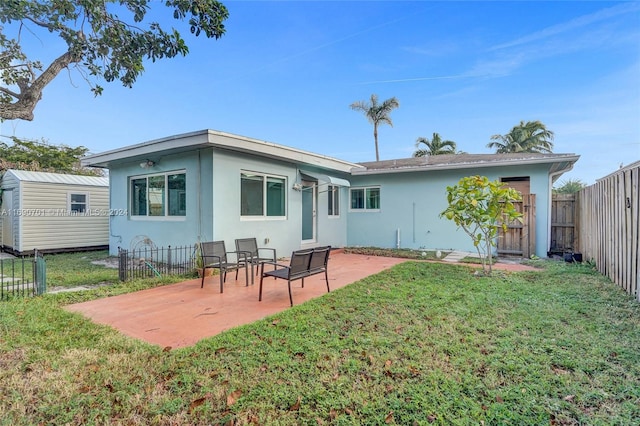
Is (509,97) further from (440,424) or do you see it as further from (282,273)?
(440,424)

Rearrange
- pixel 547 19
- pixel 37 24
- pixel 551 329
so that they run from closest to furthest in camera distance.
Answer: pixel 551 329, pixel 37 24, pixel 547 19

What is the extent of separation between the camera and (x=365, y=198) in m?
13.2

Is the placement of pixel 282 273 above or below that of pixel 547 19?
below

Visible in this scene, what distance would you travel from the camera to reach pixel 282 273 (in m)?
5.38

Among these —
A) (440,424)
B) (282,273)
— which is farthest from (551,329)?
(282,273)

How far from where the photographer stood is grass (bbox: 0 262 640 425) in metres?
2.33

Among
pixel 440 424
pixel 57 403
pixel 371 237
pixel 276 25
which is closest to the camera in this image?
pixel 440 424

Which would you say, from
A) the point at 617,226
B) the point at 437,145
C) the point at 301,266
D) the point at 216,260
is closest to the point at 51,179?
the point at 216,260

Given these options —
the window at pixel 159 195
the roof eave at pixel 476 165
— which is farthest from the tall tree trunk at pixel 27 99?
the roof eave at pixel 476 165

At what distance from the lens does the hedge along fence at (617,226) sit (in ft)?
16.5

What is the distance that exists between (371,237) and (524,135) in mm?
21214

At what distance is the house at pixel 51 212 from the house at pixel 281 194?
8.38 ft

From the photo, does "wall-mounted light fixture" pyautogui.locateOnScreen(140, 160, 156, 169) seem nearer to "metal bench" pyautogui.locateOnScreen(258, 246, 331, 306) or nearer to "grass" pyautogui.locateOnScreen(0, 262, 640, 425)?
"grass" pyautogui.locateOnScreen(0, 262, 640, 425)

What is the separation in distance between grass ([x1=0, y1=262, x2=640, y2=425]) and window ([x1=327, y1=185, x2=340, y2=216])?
7.85 meters
